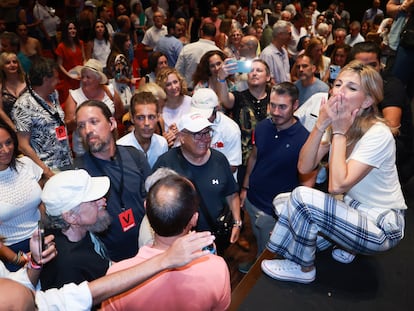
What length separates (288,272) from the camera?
2.02 m

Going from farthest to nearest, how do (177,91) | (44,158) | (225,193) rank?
(177,91) < (44,158) < (225,193)

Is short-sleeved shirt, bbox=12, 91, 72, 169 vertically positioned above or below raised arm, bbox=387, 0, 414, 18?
below

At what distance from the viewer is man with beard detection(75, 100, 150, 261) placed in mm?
2157

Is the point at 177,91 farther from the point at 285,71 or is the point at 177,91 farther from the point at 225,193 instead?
the point at 285,71

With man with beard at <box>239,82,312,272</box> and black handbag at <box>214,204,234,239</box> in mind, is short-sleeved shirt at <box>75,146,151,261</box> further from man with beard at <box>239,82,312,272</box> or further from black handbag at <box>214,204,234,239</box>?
man with beard at <box>239,82,312,272</box>

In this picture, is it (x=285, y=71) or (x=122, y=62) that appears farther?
(x=285, y=71)

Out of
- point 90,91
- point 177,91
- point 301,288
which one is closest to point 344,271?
point 301,288

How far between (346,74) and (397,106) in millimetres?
943

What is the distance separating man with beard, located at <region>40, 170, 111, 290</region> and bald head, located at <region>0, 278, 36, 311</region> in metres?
0.40

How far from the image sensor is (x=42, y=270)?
1.62 m

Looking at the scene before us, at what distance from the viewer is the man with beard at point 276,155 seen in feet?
8.75

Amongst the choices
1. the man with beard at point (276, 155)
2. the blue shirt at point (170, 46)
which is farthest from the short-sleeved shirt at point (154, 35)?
the man with beard at point (276, 155)

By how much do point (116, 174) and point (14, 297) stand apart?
3.85ft

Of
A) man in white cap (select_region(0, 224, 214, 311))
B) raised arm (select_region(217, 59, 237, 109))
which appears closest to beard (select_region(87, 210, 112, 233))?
man in white cap (select_region(0, 224, 214, 311))
